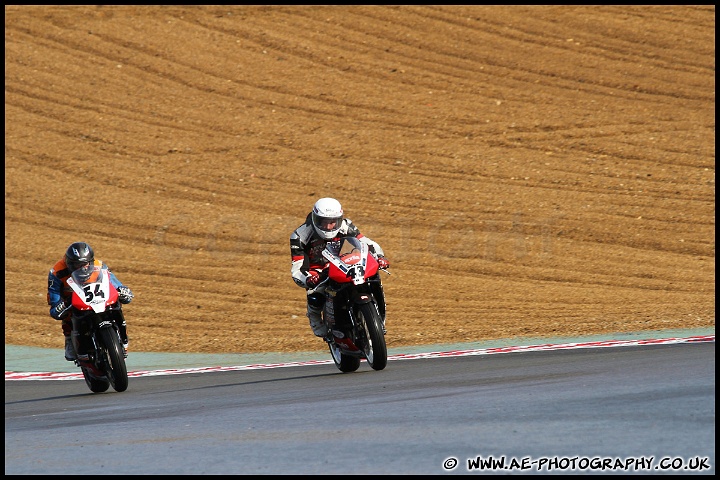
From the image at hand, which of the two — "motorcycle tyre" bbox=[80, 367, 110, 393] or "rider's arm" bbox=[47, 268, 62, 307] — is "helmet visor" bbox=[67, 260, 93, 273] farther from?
"motorcycle tyre" bbox=[80, 367, 110, 393]

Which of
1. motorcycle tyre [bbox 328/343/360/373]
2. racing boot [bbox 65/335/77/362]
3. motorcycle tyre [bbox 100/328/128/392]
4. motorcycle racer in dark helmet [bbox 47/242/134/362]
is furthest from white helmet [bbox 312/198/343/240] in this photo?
racing boot [bbox 65/335/77/362]

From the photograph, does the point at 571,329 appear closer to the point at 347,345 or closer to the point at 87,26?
the point at 347,345

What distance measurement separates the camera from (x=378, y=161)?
2991 cm

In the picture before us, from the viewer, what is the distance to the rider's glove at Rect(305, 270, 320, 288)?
521 inches

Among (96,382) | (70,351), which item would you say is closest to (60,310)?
(70,351)

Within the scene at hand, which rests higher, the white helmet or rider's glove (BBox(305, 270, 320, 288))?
the white helmet

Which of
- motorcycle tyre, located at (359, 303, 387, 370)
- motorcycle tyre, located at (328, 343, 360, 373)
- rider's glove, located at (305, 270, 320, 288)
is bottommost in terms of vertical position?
motorcycle tyre, located at (328, 343, 360, 373)

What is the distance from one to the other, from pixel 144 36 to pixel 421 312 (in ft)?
69.0

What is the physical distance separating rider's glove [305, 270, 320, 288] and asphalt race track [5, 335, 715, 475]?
954 millimetres

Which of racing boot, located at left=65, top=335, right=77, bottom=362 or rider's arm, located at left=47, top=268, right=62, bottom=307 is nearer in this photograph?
rider's arm, located at left=47, top=268, right=62, bottom=307

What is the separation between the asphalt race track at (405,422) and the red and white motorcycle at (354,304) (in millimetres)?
263

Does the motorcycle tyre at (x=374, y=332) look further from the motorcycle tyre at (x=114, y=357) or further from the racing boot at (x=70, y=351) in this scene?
the racing boot at (x=70, y=351)

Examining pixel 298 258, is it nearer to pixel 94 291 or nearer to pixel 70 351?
pixel 94 291

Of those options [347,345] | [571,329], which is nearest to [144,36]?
[571,329]
